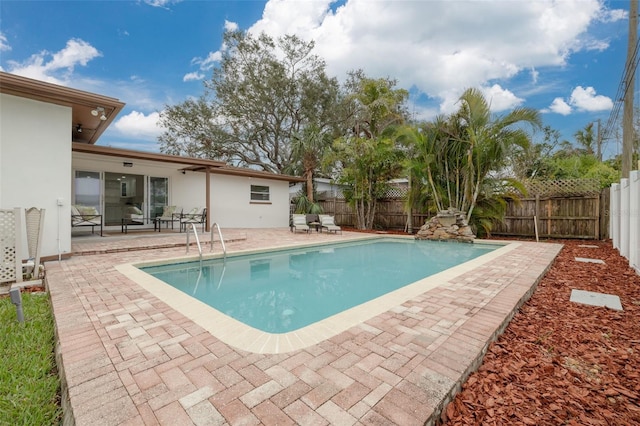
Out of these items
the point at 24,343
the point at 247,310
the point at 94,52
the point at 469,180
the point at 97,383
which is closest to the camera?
the point at 97,383

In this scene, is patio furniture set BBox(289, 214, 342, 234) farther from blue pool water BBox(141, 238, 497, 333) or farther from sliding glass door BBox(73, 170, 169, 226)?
sliding glass door BBox(73, 170, 169, 226)

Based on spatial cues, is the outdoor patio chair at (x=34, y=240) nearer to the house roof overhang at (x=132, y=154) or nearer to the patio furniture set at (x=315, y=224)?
the house roof overhang at (x=132, y=154)

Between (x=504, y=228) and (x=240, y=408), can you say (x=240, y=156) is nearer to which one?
(x=504, y=228)

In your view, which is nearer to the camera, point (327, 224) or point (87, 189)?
point (87, 189)

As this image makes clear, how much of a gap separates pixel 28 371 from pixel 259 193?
14.3 meters

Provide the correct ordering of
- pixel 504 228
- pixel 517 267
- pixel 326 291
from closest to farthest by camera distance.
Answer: pixel 326 291
pixel 517 267
pixel 504 228

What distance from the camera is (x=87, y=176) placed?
11.3m

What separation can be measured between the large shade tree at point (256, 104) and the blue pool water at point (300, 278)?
40.3 feet

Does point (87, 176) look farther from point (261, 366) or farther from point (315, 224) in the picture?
point (261, 366)

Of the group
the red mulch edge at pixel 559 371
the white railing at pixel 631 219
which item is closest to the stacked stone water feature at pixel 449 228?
the white railing at pixel 631 219

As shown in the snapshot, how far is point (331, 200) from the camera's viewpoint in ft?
59.2

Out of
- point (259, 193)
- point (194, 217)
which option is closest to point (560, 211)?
point (259, 193)

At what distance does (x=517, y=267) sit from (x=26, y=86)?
1000 centimetres

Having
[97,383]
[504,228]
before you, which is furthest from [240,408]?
[504,228]
